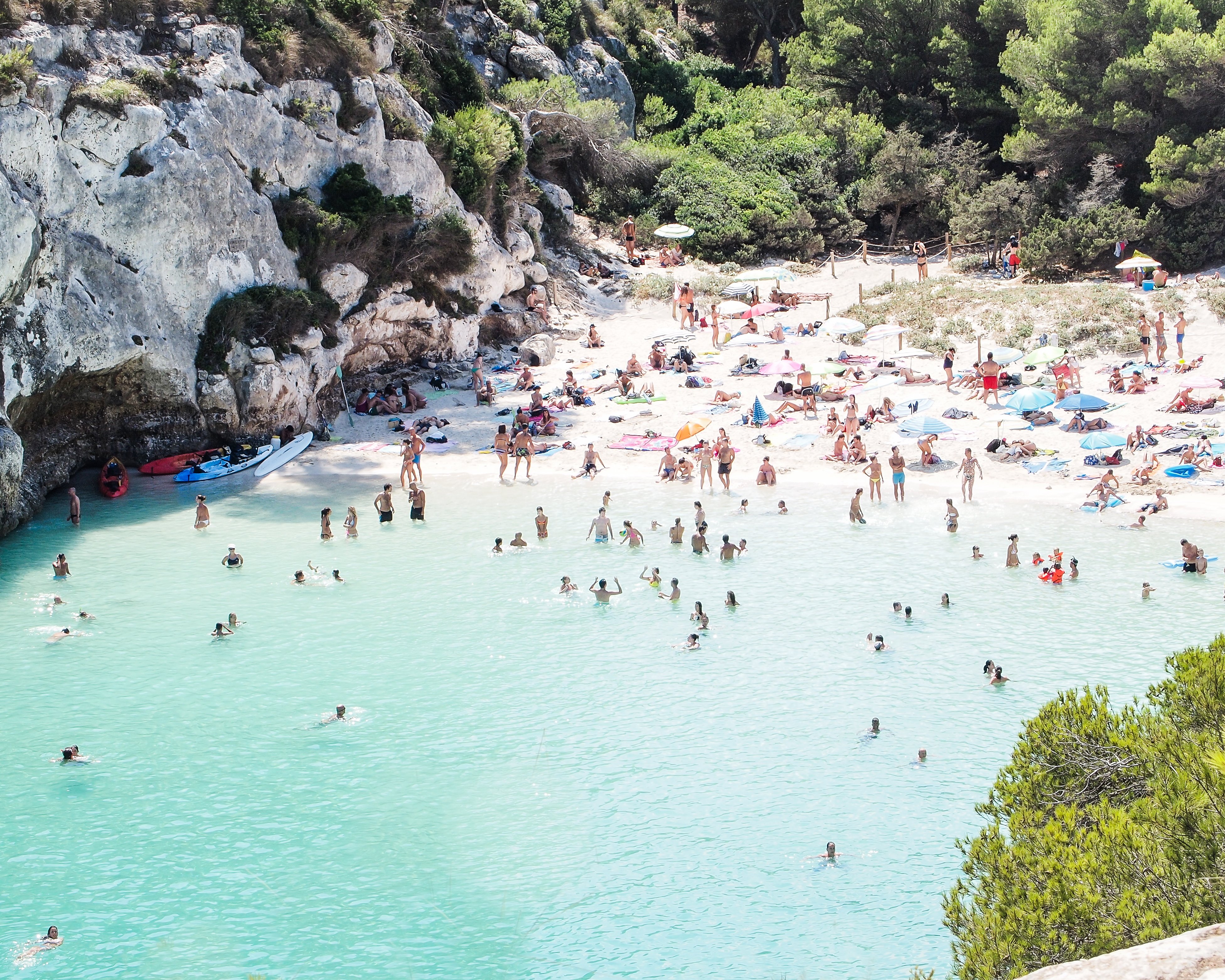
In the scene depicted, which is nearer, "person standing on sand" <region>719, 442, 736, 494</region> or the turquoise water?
the turquoise water

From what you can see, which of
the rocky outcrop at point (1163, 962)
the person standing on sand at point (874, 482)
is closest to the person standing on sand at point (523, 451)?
the person standing on sand at point (874, 482)

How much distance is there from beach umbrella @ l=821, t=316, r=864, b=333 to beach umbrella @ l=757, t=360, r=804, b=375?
8.12 ft

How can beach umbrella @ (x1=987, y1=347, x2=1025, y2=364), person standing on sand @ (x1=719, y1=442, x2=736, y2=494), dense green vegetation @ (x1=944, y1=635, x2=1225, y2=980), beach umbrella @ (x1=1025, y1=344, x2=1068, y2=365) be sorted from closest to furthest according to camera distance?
dense green vegetation @ (x1=944, y1=635, x2=1225, y2=980)
person standing on sand @ (x1=719, y1=442, x2=736, y2=494)
beach umbrella @ (x1=1025, y1=344, x2=1068, y2=365)
beach umbrella @ (x1=987, y1=347, x2=1025, y2=364)

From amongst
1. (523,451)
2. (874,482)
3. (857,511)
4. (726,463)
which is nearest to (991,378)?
(874,482)

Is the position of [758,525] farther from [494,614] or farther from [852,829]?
[852,829]

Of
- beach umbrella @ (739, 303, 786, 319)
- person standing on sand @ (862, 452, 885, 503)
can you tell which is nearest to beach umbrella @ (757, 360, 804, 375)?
beach umbrella @ (739, 303, 786, 319)

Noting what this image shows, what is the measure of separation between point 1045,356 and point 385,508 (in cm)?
1693

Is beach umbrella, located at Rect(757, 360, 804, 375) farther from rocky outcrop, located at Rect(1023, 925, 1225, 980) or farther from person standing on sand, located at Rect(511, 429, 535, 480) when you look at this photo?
rocky outcrop, located at Rect(1023, 925, 1225, 980)

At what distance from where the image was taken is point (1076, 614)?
20.2 metres

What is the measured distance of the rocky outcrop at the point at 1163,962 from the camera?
5906 millimetres

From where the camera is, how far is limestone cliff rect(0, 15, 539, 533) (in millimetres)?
24516

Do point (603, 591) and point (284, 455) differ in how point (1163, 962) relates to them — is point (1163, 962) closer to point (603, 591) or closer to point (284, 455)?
point (603, 591)

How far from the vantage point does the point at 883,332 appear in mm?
33344

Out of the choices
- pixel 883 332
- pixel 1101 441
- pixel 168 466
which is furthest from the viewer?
pixel 883 332
